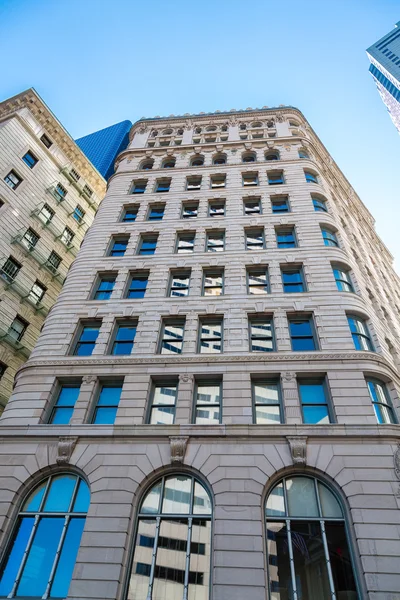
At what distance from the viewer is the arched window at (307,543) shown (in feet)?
39.7

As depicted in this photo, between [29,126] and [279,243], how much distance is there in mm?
24719

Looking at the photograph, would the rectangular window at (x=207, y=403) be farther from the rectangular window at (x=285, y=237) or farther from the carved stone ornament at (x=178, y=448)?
the rectangular window at (x=285, y=237)

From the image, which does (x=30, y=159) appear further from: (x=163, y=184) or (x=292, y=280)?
(x=292, y=280)

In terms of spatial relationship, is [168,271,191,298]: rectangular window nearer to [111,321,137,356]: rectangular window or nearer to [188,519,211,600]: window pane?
[111,321,137,356]: rectangular window

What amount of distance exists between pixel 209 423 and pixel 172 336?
495cm

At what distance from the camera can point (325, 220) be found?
25031 mm

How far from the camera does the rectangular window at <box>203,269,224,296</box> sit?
21.5 m

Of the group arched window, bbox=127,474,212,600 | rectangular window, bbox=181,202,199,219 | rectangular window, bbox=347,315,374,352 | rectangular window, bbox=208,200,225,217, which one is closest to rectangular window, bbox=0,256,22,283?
rectangular window, bbox=181,202,199,219

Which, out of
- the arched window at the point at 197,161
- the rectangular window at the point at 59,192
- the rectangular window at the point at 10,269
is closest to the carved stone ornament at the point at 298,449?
the rectangular window at the point at 10,269

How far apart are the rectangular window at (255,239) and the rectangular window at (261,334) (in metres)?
5.50

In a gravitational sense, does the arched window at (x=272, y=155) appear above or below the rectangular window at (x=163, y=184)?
above

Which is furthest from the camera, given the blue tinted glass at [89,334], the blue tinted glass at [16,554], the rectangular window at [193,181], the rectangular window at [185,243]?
the rectangular window at [193,181]

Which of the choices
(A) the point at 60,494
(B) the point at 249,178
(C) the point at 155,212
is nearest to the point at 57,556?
(A) the point at 60,494

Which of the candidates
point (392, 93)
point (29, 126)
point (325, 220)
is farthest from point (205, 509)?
point (392, 93)
